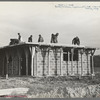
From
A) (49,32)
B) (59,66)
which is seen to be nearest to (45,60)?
(59,66)

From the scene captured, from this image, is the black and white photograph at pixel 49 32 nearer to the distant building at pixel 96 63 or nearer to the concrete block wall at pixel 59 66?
the distant building at pixel 96 63

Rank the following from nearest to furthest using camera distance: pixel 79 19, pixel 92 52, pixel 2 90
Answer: pixel 2 90
pixel 79 19
pixel 92 52

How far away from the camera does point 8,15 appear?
31.7 ft

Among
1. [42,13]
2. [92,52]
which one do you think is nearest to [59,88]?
[42,13]

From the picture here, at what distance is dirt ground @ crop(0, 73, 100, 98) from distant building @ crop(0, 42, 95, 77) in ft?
3.98

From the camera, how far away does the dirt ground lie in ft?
31.4

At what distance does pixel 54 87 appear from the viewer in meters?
9.90

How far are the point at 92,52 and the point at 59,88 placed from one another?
3430mm

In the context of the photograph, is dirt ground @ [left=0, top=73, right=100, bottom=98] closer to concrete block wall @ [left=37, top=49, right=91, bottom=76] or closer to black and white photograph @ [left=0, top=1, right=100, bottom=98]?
black and white photograph @ [left=0, top=1, right=100, bottom=98]

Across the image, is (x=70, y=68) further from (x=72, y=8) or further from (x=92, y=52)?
(x=72, y=8)

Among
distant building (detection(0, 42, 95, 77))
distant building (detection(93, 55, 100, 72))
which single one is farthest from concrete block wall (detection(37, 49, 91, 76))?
distant building (detection(93, 55, 100, 72))

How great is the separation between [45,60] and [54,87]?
2344mm

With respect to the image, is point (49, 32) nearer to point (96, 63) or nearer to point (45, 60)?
point (45, 60)

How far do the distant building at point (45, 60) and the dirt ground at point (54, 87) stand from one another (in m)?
1.21
